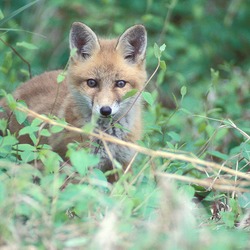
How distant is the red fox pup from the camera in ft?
15.6

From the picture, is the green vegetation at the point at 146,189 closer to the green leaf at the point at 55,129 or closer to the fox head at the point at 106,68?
the green leaf at the point at 55,129

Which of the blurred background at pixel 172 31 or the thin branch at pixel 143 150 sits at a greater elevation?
the thin branch at pixel 143 150

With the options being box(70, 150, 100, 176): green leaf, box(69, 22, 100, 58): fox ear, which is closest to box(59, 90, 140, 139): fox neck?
box(69, 22, 100, 58): fox ear

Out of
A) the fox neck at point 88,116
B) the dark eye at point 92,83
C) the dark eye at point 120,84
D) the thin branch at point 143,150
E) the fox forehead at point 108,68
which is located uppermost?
the thin branch at point 143,150

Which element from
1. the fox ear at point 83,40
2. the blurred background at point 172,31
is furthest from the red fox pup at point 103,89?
the blurred background at point 172,31

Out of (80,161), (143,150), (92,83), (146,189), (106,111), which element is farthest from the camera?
(92,83)

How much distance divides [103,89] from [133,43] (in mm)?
487

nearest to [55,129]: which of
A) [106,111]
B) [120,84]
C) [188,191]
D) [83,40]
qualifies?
[188,191]

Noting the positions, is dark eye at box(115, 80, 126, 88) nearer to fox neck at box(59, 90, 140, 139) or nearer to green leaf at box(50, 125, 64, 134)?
fox neck at box(59, 90, 140, 139)

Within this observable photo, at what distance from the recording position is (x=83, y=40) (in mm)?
5117

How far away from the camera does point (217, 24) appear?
9.14m

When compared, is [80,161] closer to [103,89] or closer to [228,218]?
[228,218]

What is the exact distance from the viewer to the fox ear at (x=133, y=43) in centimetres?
502

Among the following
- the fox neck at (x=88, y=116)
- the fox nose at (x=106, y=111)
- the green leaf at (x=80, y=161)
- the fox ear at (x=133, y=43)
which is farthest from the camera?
the fox ear at (x=133, y=43)
